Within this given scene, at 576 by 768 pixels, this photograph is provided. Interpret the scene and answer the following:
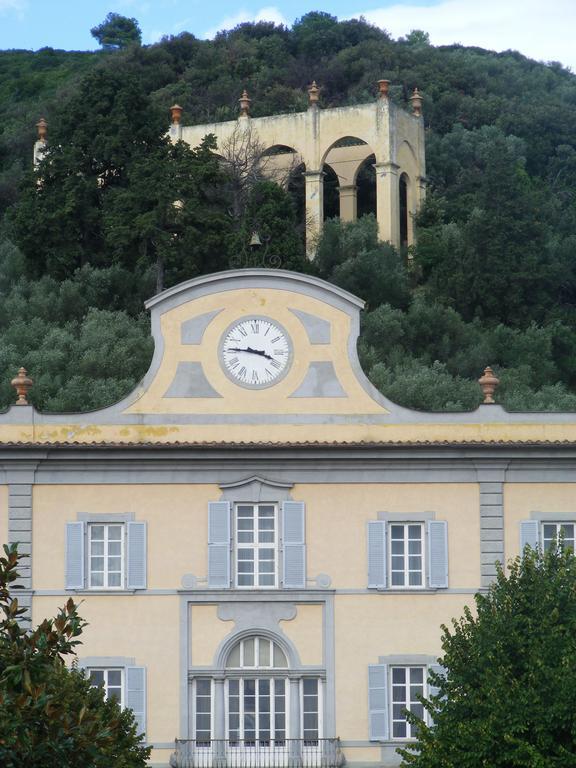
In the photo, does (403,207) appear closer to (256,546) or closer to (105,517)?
(256,546)

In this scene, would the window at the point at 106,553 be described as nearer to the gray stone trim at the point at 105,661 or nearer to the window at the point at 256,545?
the gray stone trim at the point at 105,661

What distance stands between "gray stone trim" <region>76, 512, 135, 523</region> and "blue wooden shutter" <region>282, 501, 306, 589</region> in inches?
112

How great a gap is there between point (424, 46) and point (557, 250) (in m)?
42.0

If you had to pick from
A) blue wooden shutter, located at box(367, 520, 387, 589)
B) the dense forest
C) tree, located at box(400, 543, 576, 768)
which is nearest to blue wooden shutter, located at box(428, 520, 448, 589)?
blue wooden shutter, located at box(367, 520, 387, 589)

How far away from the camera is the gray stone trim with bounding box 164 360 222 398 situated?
3659 centimetres

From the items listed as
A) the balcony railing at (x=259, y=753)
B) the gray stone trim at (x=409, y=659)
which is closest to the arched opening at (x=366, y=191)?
the gray stone trim at (x=409, y=659)

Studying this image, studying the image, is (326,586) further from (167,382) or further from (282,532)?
(167,382)

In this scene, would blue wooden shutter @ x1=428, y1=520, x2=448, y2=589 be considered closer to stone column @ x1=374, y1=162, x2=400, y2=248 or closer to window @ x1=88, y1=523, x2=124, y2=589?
window @ x1=88, y1=523, x2=124, y2=589

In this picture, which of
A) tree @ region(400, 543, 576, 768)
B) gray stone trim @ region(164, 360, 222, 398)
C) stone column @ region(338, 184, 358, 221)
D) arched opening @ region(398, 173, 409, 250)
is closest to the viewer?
tree @ region(400, 543, 576, 768)

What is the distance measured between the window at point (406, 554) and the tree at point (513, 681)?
4.16 metres

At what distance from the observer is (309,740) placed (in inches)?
1403

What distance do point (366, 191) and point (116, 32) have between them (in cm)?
5250

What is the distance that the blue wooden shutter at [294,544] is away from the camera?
36.1 meters

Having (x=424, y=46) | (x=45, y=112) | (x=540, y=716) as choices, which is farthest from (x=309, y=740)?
(x=424, y=46)
